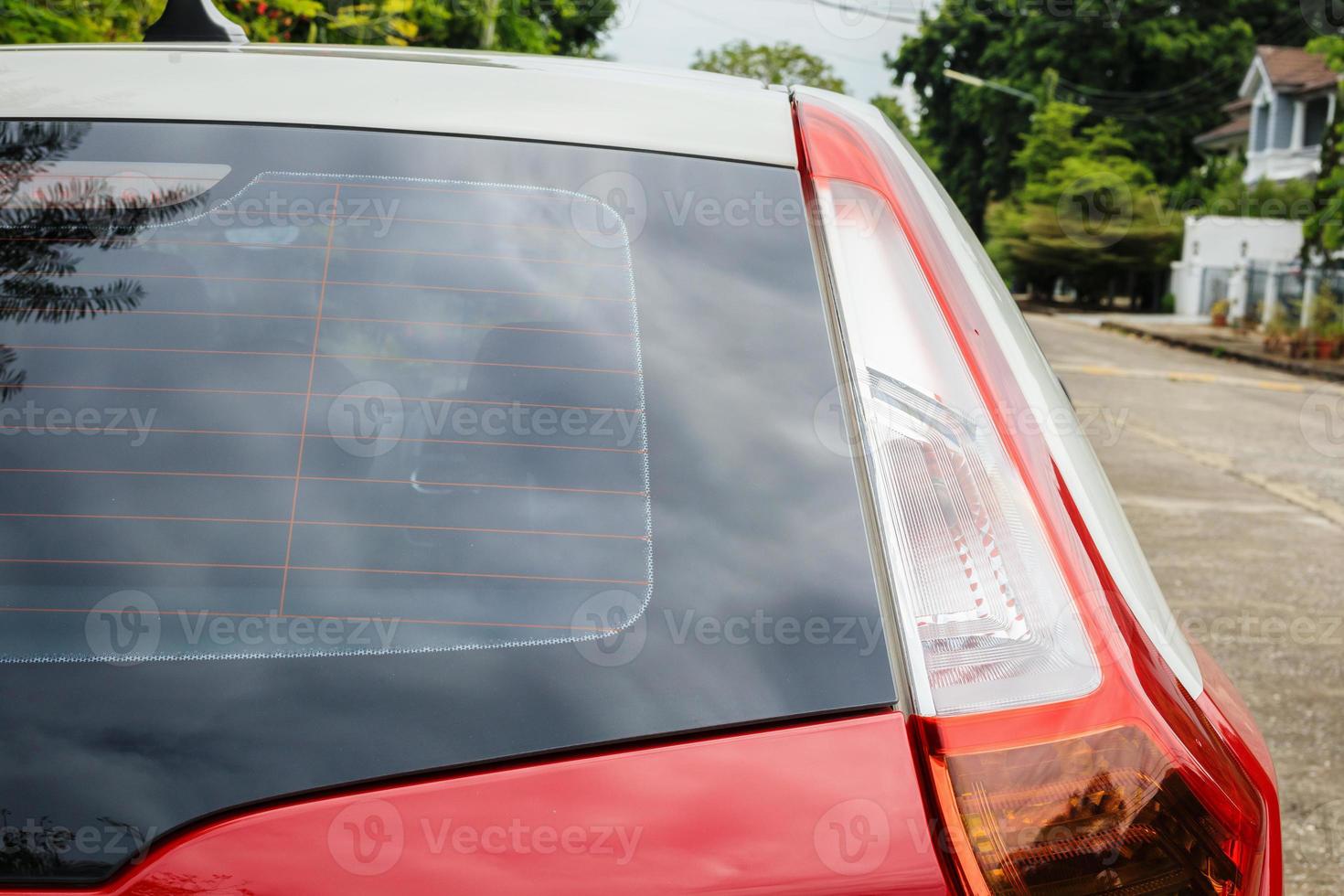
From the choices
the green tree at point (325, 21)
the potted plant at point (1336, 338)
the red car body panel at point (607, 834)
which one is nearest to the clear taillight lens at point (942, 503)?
the red car body panel at point (607, 834)

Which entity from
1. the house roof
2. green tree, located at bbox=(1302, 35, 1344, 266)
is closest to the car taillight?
green tree, located at bbox=(1302, 35, 1344, 266)

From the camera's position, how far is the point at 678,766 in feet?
3.55

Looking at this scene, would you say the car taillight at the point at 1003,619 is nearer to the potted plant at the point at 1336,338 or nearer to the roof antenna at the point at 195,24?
the roof antenna at the point at 195,24

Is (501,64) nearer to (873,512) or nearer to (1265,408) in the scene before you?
(873,512)

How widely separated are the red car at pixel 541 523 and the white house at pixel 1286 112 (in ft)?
136

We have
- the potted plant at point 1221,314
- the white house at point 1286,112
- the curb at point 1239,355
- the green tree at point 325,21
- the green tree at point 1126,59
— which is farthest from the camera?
the green tree at point 1126,59

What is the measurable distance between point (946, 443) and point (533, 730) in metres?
0.51

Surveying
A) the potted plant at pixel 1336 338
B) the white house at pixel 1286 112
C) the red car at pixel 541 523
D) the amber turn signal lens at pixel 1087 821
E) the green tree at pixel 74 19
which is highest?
the green tree at pixel 74 19

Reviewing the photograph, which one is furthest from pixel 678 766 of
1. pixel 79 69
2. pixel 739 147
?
pixel 79 69

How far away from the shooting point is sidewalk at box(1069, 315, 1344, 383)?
20.8 metres

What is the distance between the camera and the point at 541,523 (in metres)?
1.22

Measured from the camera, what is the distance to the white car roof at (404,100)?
1391 millimetres

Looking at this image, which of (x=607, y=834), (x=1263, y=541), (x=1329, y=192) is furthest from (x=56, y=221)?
(x=1329, y=192)

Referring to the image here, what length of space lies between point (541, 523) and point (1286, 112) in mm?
45962
